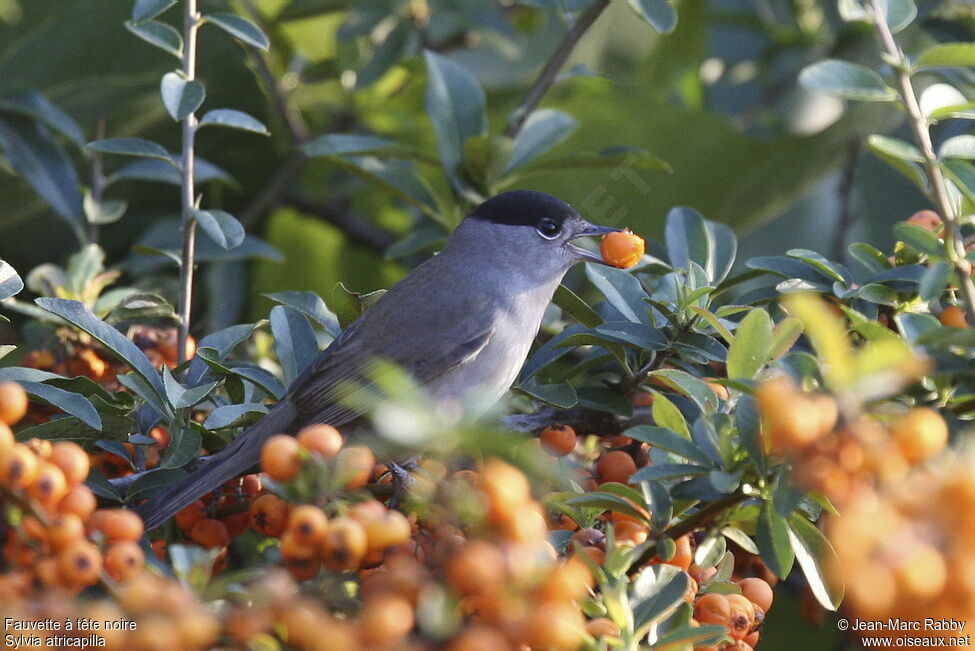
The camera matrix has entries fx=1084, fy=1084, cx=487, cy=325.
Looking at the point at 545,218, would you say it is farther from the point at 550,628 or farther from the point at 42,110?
the point at 550,628

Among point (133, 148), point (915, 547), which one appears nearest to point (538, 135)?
point (133, 148)

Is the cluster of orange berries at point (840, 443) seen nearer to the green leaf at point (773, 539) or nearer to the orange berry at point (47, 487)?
the green leaf at point (773, 539)

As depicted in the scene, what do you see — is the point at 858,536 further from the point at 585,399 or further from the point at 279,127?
the point at 279,127

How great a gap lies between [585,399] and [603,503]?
1.75 ft

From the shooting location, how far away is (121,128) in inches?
160

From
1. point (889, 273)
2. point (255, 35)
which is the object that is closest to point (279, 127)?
point (255, 35)

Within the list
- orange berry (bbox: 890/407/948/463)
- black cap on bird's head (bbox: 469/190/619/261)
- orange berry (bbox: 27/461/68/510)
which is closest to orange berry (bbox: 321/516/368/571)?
orange berry (bbox: 27/461/68/510)

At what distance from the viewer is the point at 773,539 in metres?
2.06

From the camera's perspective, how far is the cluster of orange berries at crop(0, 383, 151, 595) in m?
1.59

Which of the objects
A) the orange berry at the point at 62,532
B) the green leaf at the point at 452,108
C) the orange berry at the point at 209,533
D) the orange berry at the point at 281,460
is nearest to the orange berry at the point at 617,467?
the orange berry at the point at 209,533

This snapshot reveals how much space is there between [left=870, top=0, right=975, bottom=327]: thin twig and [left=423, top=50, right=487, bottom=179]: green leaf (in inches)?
63.4

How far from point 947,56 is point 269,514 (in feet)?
5.62

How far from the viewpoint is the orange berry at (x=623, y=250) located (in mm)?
2979

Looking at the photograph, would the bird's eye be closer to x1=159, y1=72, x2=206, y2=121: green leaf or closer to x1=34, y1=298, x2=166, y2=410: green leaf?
x1=159, y1=72, x2=206, y2=121: green leaf
